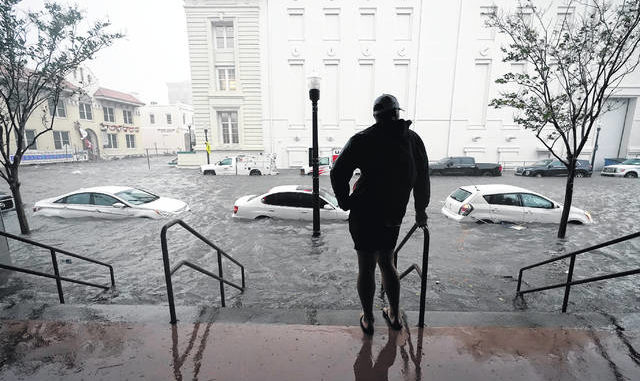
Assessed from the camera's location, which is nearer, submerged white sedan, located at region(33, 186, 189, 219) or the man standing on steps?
the man standing on steps

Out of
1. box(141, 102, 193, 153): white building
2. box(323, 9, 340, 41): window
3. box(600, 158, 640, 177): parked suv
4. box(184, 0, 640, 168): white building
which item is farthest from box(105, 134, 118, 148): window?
box(600, 158, 640, 177): parked suv

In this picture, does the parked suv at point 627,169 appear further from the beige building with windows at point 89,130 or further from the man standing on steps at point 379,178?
the beige building with windows at point 89,130

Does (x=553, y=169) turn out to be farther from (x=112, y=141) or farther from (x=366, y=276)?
(x=112, y=141)

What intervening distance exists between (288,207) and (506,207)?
7137mm

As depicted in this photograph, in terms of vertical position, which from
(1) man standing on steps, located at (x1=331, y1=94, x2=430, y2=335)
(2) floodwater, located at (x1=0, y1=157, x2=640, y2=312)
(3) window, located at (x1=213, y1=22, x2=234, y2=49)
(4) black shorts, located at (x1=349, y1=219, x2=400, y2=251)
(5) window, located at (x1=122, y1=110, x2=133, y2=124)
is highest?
(3) window, located at (x1=213, y1=22, x2=234, y2=49)

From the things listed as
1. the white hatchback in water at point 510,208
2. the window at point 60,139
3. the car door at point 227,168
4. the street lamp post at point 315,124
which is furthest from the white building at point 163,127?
the white hatchback in water at point 510,208

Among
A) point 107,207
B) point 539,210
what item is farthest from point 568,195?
point 107,207

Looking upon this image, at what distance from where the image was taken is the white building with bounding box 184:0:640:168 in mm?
24812

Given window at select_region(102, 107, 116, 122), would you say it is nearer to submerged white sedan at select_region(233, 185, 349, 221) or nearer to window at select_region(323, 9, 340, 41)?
window at select_region(323, 9, 340, 41)

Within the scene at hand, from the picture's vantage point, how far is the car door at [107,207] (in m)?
9.65

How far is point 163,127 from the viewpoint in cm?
5297

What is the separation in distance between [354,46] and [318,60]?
3.38m

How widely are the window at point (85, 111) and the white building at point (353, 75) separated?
786 inches

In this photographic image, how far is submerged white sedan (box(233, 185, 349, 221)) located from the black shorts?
7.04 meters
